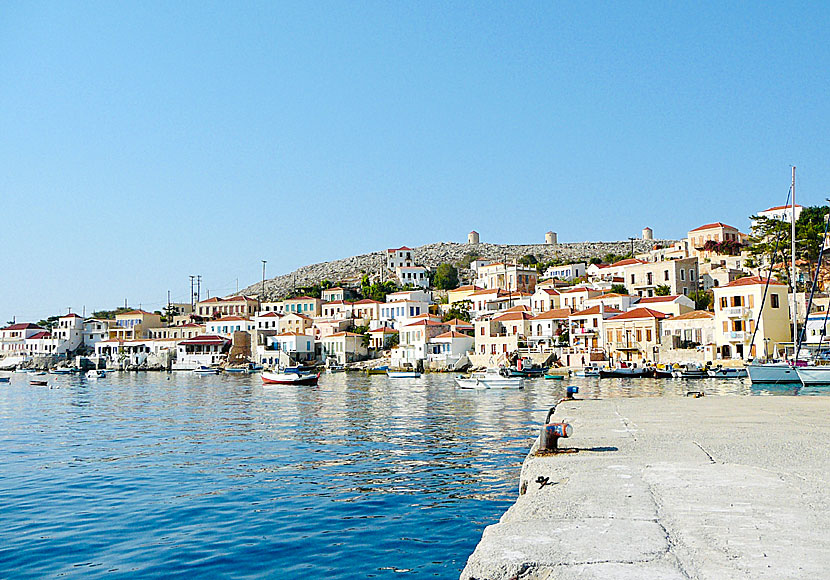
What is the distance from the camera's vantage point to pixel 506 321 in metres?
84.6

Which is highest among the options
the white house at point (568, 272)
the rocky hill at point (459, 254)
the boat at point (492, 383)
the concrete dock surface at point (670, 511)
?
the rocky hill at point (459, 254)

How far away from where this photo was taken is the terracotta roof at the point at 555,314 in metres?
81.2

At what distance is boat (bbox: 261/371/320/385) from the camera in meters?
59.6

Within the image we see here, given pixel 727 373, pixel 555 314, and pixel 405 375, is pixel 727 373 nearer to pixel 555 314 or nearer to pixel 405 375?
pixel 555 314

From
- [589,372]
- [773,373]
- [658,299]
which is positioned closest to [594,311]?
[658,299]

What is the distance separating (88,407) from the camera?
40156 millimetres

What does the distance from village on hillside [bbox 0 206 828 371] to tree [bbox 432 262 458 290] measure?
0.29 meters

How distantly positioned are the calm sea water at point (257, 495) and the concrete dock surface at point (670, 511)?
6.30 feet

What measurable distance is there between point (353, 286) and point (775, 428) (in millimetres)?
128700

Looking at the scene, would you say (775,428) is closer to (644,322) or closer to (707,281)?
(644,322)

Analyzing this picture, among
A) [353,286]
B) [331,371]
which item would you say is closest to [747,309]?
[331,371]

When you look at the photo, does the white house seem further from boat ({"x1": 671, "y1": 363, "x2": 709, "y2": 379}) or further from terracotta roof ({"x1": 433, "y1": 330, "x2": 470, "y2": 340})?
boat ({"x1": 671, "y1": 363, "x2": 709, "y2": 379})

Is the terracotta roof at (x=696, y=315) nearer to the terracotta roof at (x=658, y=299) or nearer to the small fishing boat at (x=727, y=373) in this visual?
the terracotta roof at (x=658, y=299)

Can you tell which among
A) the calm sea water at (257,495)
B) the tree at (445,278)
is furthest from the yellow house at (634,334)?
the tree at (445,278)
